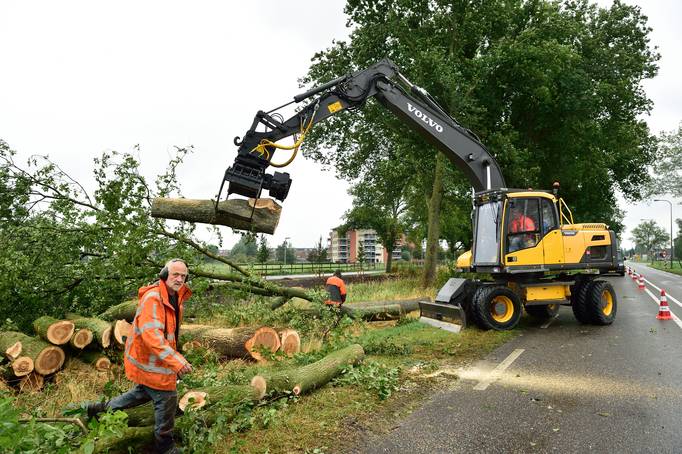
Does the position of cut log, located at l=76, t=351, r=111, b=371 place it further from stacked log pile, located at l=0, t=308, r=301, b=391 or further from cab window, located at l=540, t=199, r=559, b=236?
cab window, located at l=540, t=199, r=559, b=236

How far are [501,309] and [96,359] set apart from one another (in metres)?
7.24

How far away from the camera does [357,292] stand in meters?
18.6

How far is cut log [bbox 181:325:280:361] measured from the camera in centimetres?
704

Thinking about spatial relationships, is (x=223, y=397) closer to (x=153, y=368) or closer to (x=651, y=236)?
(x=153, y=368)

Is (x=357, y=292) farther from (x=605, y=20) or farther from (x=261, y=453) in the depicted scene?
(x=605, y=20)

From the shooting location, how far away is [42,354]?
6184 millimetres

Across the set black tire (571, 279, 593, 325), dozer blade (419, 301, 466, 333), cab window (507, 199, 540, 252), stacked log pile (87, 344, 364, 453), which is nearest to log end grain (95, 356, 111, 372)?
stacked log pile (87, 344, 364, 453)

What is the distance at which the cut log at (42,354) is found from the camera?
6117 millimetres

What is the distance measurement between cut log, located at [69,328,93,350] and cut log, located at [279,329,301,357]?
2620mm

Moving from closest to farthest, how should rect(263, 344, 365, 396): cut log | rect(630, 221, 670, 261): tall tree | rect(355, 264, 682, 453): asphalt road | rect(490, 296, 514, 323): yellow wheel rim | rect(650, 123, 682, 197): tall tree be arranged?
rect(355, 264, 682, 453): asphalt road
rect(263, 344, 365, 396): cut log
rect(490, 296, 514, 323): yellow wheel rim
rect(650, 123, 682, 197): tall tree
rect(630, 221, 670, 261): tall tree

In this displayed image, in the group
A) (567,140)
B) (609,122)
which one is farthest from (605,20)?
(567,140)

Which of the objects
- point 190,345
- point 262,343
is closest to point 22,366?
point 190,345

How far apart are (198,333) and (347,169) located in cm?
1579

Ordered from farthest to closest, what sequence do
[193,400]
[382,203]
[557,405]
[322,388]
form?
[382,203]
[322,388]
[557,405]
[193,400]
